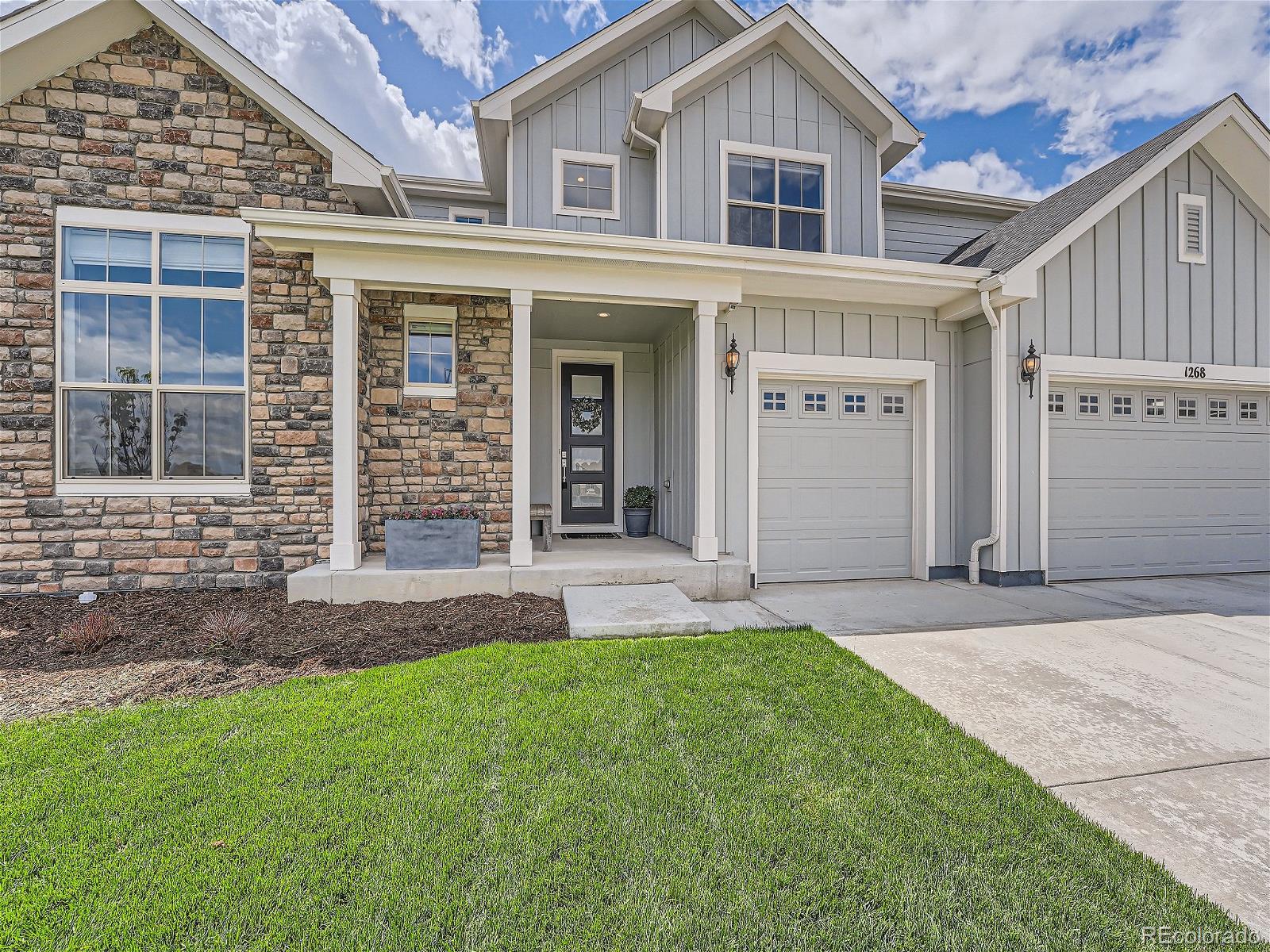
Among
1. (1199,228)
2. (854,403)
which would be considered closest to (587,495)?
(854,403)

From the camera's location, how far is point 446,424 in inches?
242

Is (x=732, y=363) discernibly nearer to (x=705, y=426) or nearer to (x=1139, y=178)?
(x=705, y=426)

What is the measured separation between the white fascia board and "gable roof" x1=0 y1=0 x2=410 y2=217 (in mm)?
6414

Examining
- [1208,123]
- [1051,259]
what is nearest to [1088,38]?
[1208,123]

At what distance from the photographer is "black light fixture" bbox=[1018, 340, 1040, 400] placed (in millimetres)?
5926

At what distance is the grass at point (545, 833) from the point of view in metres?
1.59

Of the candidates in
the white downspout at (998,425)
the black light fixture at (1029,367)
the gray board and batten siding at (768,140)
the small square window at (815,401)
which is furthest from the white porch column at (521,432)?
the black light fixture at (1029,367)

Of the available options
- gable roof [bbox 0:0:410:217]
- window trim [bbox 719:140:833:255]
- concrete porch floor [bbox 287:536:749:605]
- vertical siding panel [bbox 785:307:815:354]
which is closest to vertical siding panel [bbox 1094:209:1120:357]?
window trim [bbox 719:140:833:255]

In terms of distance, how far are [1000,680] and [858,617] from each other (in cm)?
141

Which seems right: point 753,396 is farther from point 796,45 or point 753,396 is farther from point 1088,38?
point 1088,38

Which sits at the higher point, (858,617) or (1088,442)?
(1088,442)

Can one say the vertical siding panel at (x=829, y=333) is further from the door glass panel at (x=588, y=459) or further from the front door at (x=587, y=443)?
the door glass panel at (x=588, y=459)

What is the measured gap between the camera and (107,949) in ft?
4.88

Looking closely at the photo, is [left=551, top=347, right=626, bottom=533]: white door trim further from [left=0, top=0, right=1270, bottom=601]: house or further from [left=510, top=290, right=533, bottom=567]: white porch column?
[left=510, top=290, right=533, bottom=567]: white porch column
